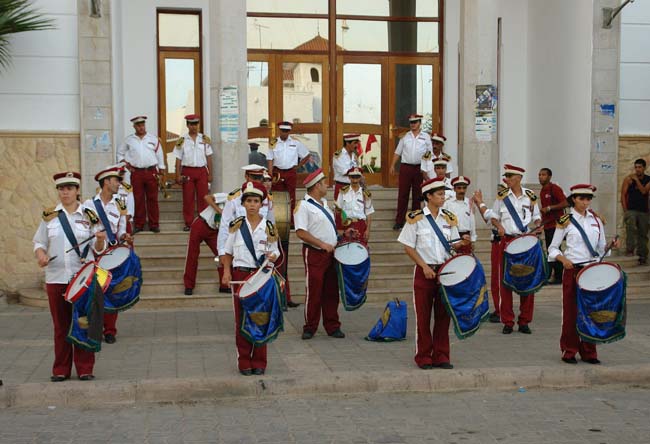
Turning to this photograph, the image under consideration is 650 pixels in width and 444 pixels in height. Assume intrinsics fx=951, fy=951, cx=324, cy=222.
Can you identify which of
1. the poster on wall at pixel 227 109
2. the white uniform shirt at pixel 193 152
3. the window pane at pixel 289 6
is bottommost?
the white uniform shirt at pixel 193 152

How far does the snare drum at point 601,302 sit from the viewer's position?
9031 mm

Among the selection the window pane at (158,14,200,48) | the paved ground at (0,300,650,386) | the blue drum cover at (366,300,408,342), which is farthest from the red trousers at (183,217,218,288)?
the window pane at (158,14,200,48)

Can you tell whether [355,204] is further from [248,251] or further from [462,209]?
[248,251]

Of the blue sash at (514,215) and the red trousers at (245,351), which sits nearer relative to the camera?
the red trousers at (245,351)

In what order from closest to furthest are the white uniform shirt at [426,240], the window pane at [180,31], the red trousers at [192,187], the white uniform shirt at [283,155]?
the white uniform shirt at [426,240], the red trousers at [192,187], the white uniform shirt at [283,155], the window pane at [180,31]

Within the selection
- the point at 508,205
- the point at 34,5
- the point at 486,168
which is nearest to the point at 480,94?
the point at 486,168

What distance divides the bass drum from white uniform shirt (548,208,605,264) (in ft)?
13.6

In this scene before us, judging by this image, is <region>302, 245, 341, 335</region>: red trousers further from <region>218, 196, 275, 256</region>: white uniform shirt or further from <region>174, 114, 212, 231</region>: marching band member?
<region>174, 114, 212, 231</region>: marching band member

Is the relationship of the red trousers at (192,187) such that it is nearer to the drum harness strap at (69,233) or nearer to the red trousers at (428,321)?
the drum harness strap at (69,233)

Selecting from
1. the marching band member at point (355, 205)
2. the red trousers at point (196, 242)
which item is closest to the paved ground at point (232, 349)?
the red trousers at point (196, 242)

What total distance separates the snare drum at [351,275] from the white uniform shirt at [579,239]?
2.14 m

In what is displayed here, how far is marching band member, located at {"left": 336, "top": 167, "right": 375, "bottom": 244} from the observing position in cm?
1344

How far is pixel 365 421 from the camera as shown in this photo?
7.62 m

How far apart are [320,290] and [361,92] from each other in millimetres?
8073
